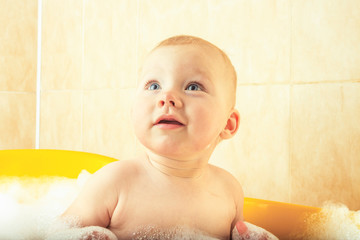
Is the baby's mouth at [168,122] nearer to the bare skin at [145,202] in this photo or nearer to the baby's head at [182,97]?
the baby's head at [182,97]

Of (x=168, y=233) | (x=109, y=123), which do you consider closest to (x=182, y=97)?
(x=168, y=233)

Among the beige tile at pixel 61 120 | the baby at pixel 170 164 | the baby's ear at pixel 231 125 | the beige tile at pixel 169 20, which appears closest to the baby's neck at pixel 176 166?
the baby at pixel 170 164

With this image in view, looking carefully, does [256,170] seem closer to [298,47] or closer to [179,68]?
[298,47]

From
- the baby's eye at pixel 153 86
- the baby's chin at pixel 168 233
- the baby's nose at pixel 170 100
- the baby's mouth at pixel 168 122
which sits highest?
the baby's eye at pixel 153 86

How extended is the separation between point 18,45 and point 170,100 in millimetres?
1744

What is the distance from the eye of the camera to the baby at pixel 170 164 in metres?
0.80

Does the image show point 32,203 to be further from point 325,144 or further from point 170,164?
point 325,144

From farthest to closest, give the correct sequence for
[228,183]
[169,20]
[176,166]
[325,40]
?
[169,20], [325,40], [228,183], [176,166]

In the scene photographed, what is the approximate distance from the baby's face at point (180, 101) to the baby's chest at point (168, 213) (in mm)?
95

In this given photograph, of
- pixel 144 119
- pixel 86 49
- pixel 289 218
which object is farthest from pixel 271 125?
pixel 86 49

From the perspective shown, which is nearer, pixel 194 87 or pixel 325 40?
pixel 194 87

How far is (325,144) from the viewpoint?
123cm

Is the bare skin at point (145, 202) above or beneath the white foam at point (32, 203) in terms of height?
above

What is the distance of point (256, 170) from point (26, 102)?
144 centimetres
